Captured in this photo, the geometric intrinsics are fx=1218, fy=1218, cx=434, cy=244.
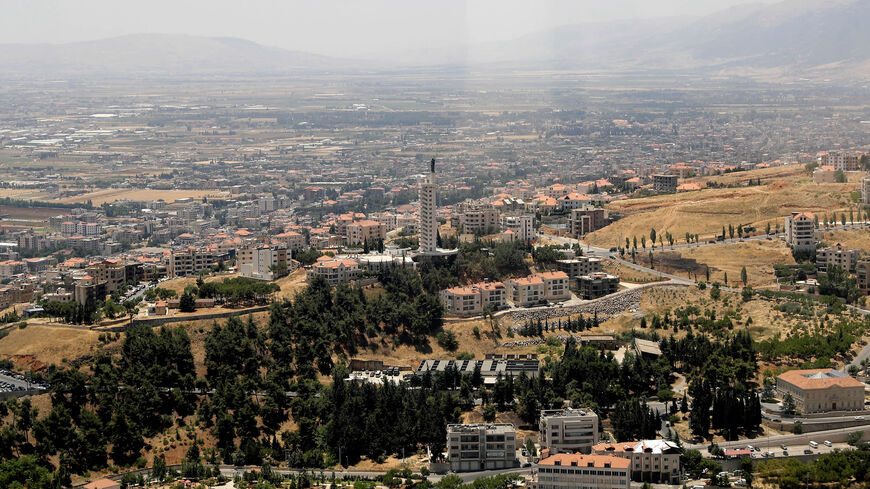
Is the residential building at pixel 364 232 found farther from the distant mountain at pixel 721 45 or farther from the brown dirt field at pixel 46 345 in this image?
the distant mountain at pixel 721 45

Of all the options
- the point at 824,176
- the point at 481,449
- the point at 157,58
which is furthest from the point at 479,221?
the point at 157,58

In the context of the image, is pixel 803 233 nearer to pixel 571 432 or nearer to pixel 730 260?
pixel 730 260

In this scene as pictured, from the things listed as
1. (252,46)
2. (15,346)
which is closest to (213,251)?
(15,346)

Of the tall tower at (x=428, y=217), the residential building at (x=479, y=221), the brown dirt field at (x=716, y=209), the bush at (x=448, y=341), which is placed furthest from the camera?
the brown dirt field at (x=716, y=209)

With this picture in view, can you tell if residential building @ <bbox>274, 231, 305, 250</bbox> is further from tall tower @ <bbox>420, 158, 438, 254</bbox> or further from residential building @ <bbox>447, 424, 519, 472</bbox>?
residential building @ <bbox>447, 424, 519, 472</bbox>

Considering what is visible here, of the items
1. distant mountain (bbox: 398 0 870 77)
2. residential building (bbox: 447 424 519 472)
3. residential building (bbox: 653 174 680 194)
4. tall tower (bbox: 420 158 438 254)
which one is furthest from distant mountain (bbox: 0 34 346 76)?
residential building (bbox: 447 424 519 472)

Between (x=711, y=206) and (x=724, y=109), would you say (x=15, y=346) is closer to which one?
(x=711, y=206)

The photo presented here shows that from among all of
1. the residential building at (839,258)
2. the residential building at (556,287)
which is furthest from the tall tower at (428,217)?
the residential building at (839,258)
